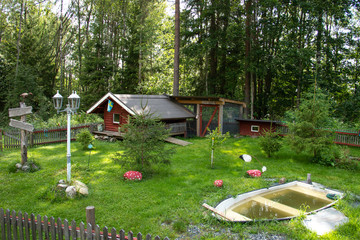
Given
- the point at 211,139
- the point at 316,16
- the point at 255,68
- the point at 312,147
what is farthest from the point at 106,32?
the point at 312,147

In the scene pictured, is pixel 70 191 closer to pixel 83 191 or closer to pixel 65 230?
pixel 83 191

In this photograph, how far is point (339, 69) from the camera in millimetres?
22406

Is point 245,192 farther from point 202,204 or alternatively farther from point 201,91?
point 201,91

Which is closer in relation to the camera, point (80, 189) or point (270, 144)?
point (80, 189)

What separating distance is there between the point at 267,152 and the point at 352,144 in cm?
627

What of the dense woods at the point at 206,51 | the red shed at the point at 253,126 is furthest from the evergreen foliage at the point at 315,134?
the dense woods at the point at 206,51

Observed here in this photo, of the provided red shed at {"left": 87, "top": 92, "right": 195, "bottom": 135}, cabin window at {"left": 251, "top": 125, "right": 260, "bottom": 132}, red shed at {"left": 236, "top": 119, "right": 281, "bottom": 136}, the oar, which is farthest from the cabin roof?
the oar

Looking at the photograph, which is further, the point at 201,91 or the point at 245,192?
the point at 201,91

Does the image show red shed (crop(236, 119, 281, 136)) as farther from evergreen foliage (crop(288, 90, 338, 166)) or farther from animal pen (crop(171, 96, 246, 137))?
evergreen foliage (crop(288, 90, 338, 166))

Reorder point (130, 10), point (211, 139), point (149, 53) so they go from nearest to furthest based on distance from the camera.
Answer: point (211, 139) < point (149, 53) < point (130, 10)

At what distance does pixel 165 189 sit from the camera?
26.3 feet

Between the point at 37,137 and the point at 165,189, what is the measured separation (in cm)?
1071

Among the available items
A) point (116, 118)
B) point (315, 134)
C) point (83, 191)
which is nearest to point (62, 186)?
point (83, 191)

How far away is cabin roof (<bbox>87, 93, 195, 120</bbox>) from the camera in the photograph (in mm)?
15772
